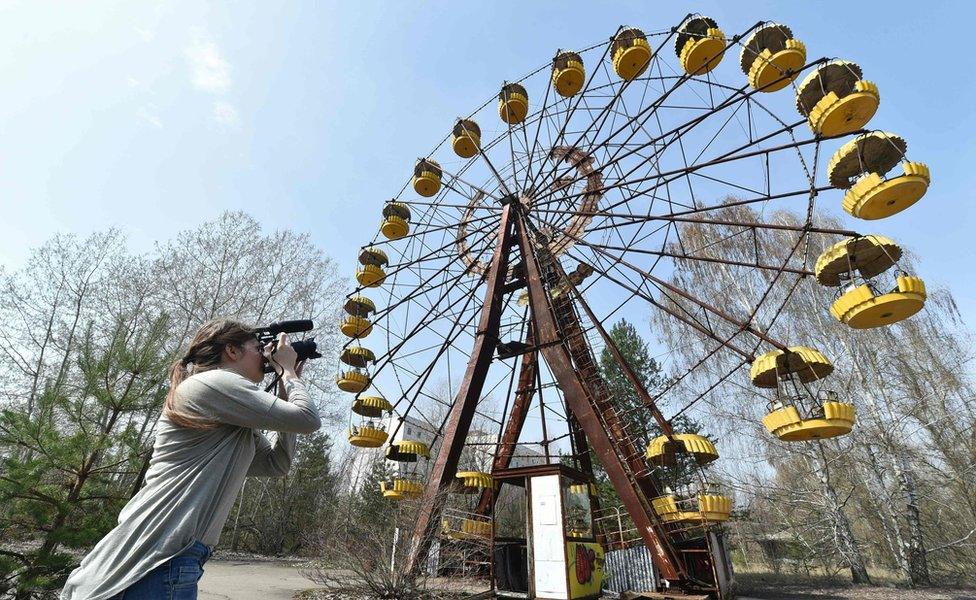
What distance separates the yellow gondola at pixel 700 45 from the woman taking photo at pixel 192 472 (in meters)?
12.0

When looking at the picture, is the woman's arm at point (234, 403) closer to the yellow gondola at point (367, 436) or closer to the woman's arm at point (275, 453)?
the woman's arm at point (275, 453)

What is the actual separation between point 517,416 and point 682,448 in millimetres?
4602

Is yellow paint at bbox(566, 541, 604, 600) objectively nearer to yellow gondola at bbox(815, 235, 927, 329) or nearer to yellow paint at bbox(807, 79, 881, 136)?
yellow gondola at bbox(815, 235, 927, 329)

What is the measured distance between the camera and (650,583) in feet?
45.9

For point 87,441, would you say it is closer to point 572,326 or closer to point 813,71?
point 572,326

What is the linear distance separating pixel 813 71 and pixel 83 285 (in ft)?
86.0

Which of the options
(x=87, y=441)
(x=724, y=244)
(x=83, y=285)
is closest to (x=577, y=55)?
(x=724, y=244)

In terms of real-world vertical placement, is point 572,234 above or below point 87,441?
above

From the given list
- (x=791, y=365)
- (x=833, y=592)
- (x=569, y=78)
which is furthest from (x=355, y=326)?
(x=833, y=592)

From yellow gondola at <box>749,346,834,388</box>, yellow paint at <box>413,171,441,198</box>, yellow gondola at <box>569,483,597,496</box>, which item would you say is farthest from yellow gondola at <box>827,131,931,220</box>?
yellow paint at <box>413,171,441,198</box>

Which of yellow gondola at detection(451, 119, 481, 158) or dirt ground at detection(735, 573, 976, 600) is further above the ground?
yellow gondola at detection(451, 119, 481, 158)

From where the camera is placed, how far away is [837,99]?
851 cm

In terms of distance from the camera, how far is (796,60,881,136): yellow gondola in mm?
8281

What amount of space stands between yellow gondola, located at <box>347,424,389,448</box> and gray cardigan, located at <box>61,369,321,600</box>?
11516 millimetres
